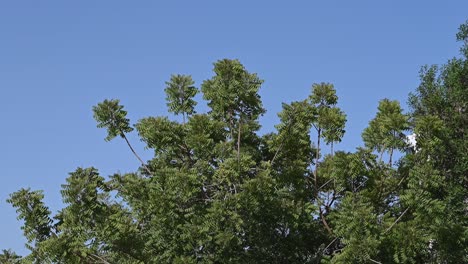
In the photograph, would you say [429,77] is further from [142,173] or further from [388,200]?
[142,173]

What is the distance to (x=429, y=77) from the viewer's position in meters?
27.1

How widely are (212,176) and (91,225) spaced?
137 inches

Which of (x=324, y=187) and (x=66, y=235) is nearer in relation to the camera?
(x=66, y=235)

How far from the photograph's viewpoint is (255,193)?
1920 cm

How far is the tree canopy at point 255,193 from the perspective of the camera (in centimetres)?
1969

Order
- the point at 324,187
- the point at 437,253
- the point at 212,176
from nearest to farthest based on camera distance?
the point at 212,176 < the point at 437,253 < the point at 324,187

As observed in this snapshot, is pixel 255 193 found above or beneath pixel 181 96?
beneath

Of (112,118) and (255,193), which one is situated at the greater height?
(112,118)

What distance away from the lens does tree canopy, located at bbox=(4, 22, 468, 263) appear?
1969 centimetres

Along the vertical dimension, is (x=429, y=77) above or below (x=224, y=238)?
above

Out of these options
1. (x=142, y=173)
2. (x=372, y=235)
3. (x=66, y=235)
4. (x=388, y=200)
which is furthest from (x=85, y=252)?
(x=388, y=200)

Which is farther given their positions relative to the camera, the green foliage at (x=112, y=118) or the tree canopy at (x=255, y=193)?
the green foliage at (x=112, y=118)

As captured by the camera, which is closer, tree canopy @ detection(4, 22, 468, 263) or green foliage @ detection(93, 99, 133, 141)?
tree canopy @ detection(4, 22, 468, 263)

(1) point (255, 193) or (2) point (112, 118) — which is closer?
(1) point (255, 193)
